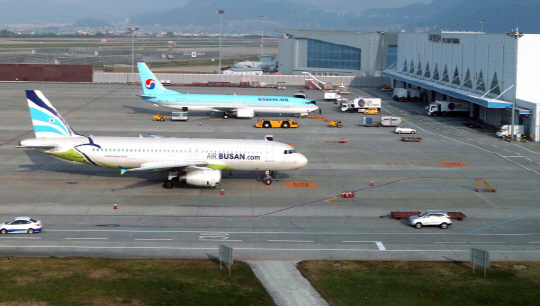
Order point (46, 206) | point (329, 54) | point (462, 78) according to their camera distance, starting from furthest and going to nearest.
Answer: point (329, 54) → point (462, 78) → point (46, 206)

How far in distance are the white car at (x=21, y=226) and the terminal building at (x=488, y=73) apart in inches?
2602

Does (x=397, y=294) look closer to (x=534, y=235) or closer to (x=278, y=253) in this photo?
(x=278, y=253)

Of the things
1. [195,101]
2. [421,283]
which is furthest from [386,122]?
[421,283]

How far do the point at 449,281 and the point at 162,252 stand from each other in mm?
18199

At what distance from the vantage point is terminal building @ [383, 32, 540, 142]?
3290 inches

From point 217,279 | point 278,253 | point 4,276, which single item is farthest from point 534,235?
point 4,276

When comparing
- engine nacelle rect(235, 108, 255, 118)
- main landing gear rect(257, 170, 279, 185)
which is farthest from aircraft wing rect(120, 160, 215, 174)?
engine nacelle rect(235, 108, 255, 118)

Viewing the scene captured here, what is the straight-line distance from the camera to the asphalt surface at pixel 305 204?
40.5 meters

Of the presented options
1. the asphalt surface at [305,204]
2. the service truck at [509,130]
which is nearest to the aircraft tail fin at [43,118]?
the asphalt surface at [305,204]

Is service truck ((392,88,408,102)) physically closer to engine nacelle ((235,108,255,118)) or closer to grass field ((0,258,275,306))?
engine nacelle ((235,108,255,118))

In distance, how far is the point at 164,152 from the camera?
55.1 meters

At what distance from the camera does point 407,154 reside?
7269cm

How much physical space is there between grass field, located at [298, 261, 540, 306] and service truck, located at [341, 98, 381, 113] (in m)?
72.8

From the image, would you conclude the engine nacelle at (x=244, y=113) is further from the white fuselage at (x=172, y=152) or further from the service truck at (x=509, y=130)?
the white fuselage at (x=172, y=152)
